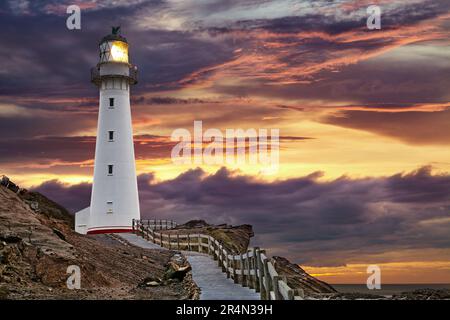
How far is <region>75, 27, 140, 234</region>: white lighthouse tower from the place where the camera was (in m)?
47.8

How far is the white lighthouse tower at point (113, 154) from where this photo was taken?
4775 cm

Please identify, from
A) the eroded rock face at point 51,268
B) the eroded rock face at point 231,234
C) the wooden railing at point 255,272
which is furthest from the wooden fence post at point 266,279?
the eroded rock face at point 231,234

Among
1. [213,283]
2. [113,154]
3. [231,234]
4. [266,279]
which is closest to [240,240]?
[231,234]

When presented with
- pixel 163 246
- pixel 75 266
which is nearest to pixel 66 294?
pixel 75 266

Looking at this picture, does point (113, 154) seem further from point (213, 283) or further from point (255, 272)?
point (255, 272)

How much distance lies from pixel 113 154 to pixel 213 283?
2771cm

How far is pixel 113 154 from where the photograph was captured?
4812 cm

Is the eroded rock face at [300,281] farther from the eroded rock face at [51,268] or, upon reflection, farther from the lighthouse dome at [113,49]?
the lighthouse dome at [113,49]

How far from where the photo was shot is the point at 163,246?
131 feet

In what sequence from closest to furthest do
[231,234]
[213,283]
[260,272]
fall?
[260,272], [213,283], [231,234]

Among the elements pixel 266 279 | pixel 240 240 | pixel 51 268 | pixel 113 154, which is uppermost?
pixel 113 154

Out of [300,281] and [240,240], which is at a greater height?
[240,240]

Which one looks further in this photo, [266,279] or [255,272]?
[255,272]
